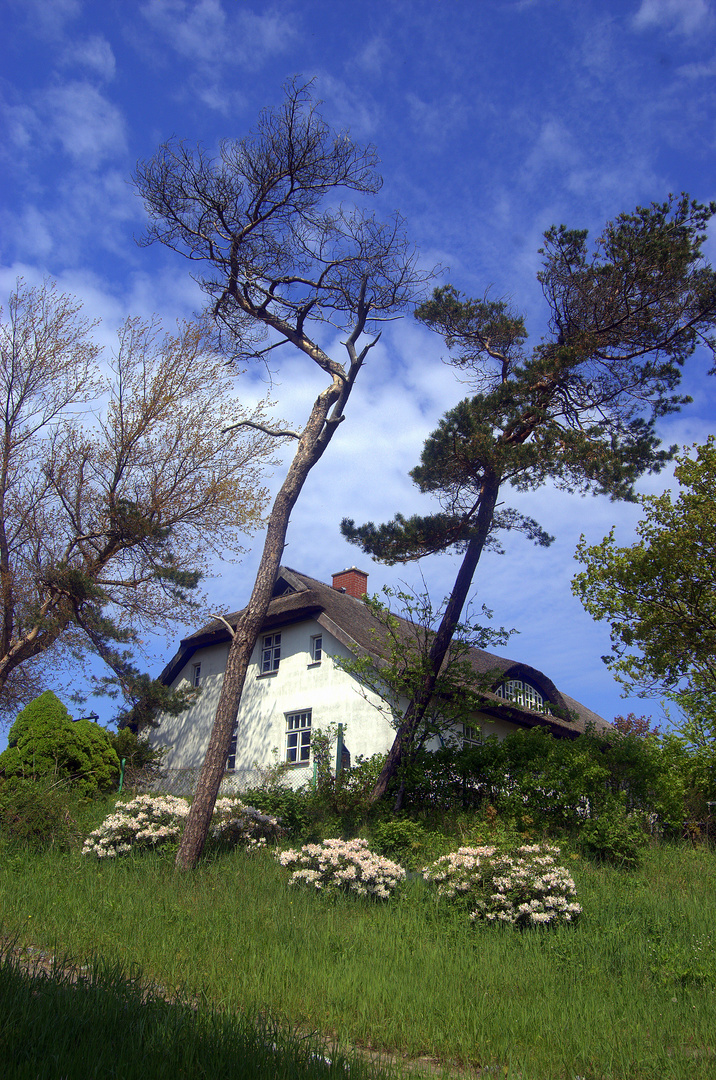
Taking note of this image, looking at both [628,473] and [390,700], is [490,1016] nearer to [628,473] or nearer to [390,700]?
[390,700]

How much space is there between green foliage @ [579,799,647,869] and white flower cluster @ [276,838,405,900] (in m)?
3.04

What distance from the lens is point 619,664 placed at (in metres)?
15.9

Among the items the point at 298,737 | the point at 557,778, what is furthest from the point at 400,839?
the point at 298,737

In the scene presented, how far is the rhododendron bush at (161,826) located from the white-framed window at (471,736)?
3.64m

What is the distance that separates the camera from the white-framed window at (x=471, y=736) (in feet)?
44.4

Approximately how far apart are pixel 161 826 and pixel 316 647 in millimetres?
10157

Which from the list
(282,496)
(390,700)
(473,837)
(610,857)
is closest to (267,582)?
(282,496)

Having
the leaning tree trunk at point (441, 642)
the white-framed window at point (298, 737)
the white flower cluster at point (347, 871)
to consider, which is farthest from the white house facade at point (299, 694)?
the white flower cluster at point (347, 871)

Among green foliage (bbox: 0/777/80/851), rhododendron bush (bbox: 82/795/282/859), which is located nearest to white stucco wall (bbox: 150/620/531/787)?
rhododendron bush (bbox: 82/795/282/859)

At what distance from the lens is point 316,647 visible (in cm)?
2178

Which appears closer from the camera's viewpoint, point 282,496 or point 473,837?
point 473,837

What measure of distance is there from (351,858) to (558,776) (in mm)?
3802

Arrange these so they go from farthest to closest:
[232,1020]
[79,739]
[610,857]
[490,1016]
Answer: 1. [79,739]
2. [610,857]
3. [490,1016]
4. [232,1020]

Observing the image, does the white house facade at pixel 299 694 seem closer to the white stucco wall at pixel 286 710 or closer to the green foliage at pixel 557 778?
the white stucco wall at pixel 286 710
